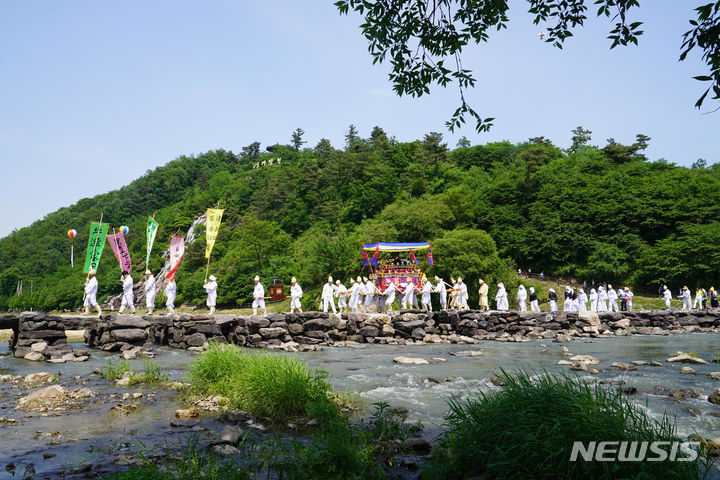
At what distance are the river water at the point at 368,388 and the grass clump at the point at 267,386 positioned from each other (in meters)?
0.70

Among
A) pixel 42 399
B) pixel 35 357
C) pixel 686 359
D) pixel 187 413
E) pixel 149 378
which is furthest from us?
pixel 35 357

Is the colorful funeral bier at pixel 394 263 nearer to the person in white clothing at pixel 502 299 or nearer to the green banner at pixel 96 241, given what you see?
the person in white clothing at pixel 502 299

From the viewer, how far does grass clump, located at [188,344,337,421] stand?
7551 mm

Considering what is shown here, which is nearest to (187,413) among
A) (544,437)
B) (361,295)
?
(544,437)

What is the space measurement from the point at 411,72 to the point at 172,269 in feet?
59.3

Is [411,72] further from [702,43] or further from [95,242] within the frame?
[95,242]

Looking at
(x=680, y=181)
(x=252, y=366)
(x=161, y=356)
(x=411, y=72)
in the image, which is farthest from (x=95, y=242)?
(x=680, y=181)

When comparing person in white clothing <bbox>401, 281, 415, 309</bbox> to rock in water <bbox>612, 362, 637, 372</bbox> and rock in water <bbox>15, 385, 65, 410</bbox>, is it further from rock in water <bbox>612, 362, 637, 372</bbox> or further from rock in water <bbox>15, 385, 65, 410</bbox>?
rock in water <bbox>15, 385, 65, 410</bbox>

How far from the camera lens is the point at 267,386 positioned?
776cm

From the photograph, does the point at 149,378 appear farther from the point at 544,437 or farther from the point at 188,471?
the point at 544,437

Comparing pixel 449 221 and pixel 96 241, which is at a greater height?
pixel 449 221

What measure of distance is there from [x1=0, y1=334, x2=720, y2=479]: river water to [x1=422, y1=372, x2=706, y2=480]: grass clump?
5.80 feet

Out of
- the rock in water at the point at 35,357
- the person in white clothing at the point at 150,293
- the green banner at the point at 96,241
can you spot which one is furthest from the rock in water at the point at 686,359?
the green banner at the point at 96,241

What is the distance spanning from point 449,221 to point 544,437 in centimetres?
4671
